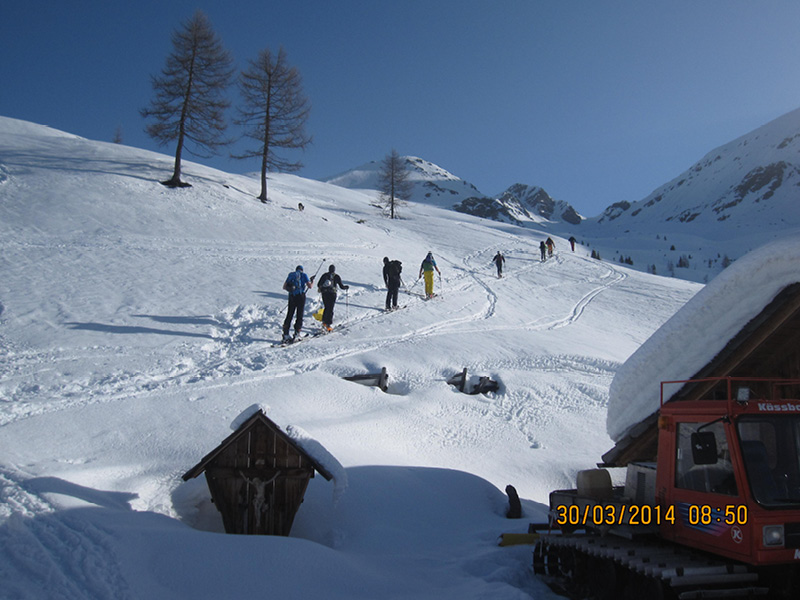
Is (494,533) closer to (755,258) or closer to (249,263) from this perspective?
(755,258)

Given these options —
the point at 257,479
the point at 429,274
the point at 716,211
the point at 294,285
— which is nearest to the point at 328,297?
the point at 294,285

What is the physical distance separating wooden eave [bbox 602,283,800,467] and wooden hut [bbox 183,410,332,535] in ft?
12.0

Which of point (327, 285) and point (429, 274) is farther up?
point (429, 274)

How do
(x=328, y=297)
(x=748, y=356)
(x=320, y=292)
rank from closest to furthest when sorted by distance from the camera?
(x=748, y=356), (x=328, y=297), (x=320, y=292)

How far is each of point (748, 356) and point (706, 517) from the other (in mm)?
2166

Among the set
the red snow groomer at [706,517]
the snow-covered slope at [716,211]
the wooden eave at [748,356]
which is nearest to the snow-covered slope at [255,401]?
the red snow groomer at [706,517]

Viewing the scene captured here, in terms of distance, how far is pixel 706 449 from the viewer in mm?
3789

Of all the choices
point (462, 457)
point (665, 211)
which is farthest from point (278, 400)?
point (665, 211)

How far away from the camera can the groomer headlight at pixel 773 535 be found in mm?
3621

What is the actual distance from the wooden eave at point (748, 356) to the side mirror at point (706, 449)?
156 centimetres

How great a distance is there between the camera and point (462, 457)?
832 cm

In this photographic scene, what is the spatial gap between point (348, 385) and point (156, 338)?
468cm
